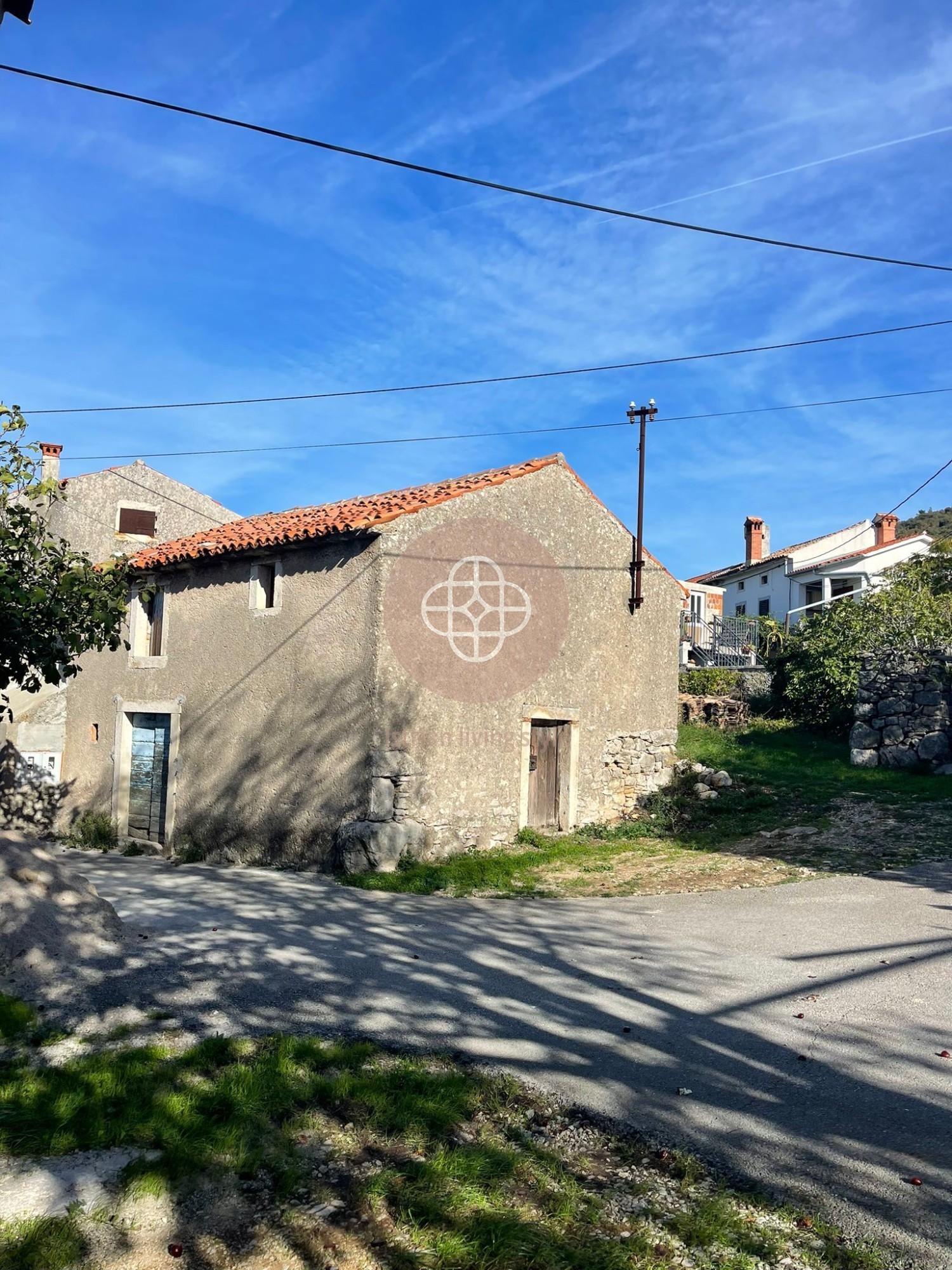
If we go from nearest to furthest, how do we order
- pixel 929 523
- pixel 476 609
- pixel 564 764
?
pixel 476 609 → pixel 564 764 → pixel 929 523

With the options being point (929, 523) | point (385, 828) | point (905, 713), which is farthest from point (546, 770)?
point (929, 523)

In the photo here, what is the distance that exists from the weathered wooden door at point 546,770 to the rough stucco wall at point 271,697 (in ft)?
10.5

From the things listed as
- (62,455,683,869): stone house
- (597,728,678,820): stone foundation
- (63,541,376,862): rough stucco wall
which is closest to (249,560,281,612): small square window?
(62,455,683,869): stone house

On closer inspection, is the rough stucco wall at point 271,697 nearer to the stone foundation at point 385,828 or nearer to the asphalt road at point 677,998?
the stone foundation at point 385,828

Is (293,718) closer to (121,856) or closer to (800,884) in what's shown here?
(121,856)

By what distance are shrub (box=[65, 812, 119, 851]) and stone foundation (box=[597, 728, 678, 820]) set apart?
794cm

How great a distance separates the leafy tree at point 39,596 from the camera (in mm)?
9031

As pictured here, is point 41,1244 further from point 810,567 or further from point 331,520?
point 810,567

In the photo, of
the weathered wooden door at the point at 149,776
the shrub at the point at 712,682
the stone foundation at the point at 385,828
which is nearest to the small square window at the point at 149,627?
the weathered wooden door at the point at 149,776

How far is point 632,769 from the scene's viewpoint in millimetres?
16047

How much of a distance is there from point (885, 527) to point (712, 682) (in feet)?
55.3

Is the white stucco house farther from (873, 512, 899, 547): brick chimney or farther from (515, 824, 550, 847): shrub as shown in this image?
(515, 824, 550, 847): shrub

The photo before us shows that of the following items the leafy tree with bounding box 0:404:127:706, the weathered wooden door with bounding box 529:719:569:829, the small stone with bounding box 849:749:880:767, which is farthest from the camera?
the small stone with bounding box 849:749:880:767

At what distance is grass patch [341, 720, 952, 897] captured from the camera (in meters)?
11.6
